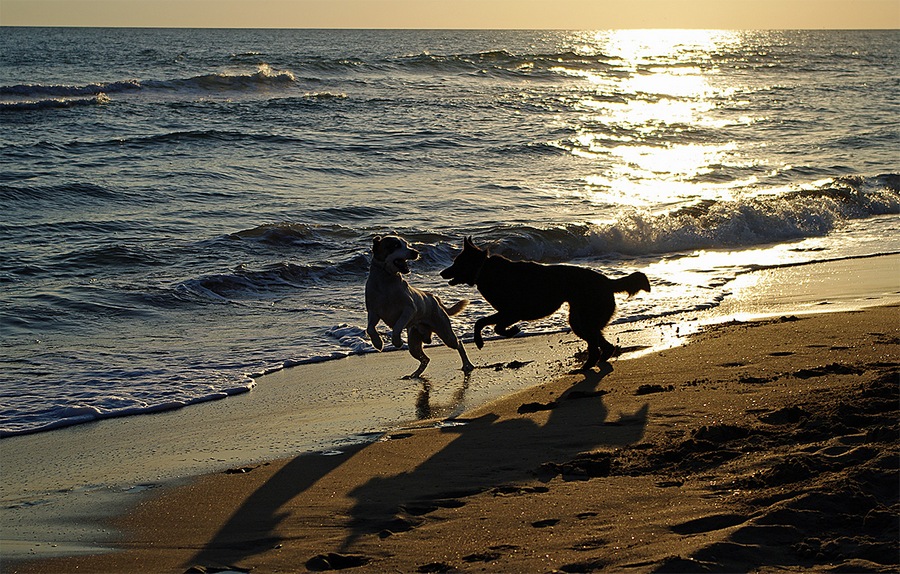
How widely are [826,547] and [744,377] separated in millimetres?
3774

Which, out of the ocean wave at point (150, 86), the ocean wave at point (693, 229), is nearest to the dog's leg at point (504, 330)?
the ocean wave at point (693, 229)

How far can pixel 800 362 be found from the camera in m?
7.89

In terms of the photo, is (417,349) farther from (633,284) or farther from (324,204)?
(324,204)

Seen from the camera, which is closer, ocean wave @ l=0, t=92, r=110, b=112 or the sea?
the sea

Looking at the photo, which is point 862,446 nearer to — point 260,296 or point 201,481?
point 201,481

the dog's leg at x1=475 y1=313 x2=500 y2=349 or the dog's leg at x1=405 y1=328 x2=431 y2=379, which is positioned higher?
the dog's leg at x1=475 y1=313 x2=500 y2=349

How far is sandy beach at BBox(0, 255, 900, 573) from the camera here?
13.8 feet

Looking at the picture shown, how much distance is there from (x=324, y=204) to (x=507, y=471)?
41.8 ft

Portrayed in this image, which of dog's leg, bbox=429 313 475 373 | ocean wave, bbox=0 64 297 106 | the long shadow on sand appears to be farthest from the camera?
ocean wave, bbox=0 64 297 106

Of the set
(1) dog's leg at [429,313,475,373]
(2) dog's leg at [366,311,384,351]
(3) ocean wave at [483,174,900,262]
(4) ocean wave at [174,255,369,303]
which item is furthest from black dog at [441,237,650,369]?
(3) ocean wave at [483,174,900,262]

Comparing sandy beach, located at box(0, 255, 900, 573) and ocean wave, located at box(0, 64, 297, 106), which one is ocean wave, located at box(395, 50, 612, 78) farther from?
sandy beach, located at box(0, 255, 900, 573)

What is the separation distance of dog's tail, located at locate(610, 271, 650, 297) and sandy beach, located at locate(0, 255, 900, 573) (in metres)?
0.66

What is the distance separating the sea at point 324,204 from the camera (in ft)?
32.5

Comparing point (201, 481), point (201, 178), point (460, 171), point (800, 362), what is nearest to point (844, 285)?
point (800, 362)
